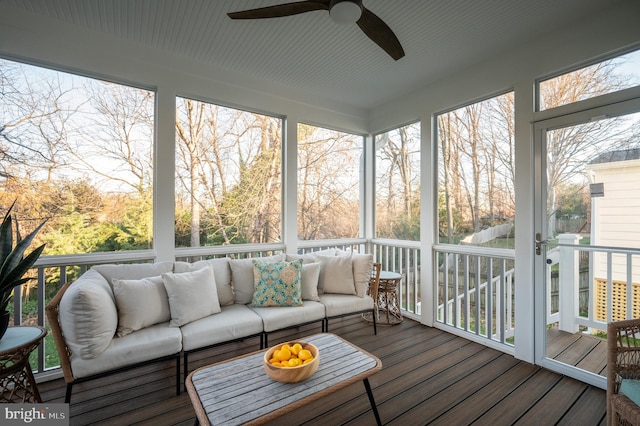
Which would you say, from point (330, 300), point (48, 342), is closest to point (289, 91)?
point (330, 300)

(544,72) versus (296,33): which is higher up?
(296,33)

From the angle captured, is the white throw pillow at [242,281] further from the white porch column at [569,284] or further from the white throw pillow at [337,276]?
the white porch column at [569,284]

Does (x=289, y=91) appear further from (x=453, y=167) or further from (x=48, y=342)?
(x=48, y=342)

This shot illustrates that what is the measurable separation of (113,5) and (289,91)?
1892 mm

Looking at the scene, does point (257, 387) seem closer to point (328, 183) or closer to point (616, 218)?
point (616, 218)

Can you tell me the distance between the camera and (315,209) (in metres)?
4.03

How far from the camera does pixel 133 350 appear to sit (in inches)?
76.8

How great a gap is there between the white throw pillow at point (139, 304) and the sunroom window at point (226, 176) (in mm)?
808

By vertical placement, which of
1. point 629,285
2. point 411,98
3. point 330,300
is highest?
point 411,98

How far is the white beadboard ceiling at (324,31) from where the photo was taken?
7.20 feet

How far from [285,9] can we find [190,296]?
2229 mm

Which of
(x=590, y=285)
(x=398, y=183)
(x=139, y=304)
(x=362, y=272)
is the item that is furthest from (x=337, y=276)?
(x=590, y=285)

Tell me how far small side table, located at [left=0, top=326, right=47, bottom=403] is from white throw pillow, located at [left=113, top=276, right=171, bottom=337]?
444 mm

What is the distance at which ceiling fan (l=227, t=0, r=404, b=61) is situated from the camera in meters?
1.63
